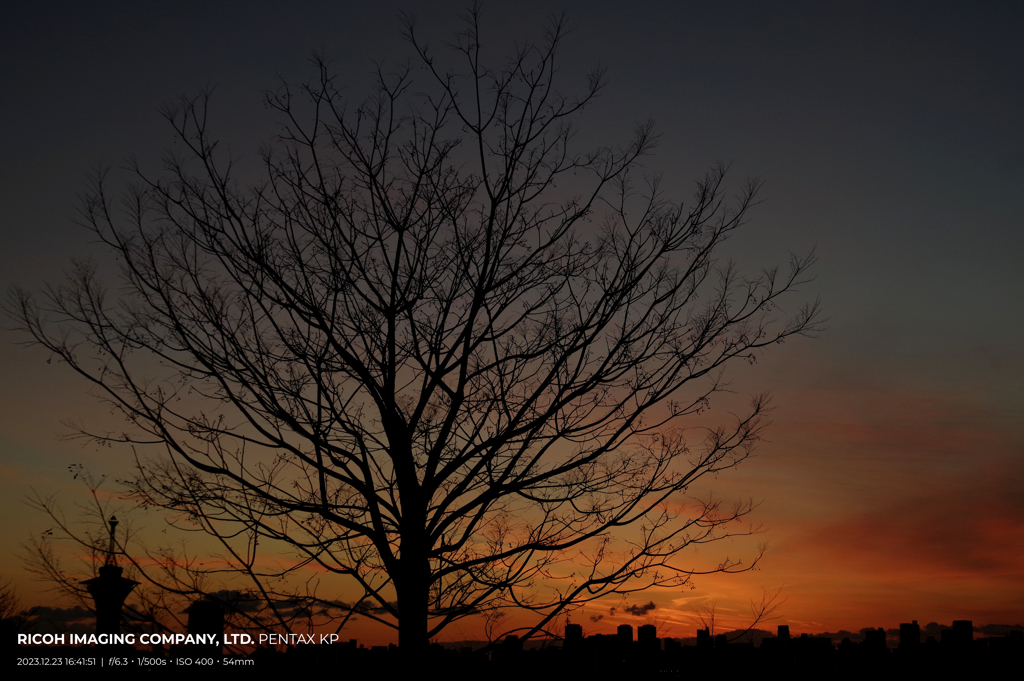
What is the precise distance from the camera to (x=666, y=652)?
6.84 metres

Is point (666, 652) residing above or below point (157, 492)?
below

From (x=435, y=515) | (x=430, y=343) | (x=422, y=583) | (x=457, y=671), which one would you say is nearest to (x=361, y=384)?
(x=430, y=343)

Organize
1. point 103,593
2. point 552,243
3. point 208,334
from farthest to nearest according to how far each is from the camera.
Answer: point 552,243, point 208,334, point 103,593

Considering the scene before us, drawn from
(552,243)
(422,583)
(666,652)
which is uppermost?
(552,243)

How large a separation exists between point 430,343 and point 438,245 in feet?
3.27

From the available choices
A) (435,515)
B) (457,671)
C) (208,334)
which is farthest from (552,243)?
(457,671)

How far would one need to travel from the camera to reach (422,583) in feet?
19.0

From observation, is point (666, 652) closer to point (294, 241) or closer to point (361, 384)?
point (361, 384)

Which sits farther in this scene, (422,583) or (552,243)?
(552,243)

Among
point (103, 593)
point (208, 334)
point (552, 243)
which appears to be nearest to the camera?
point (103, 593)

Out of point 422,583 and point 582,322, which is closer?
point 422,583

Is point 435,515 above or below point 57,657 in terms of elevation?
above

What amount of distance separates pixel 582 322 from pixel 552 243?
854 millimetres

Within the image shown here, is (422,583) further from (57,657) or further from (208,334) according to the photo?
(57,657)
